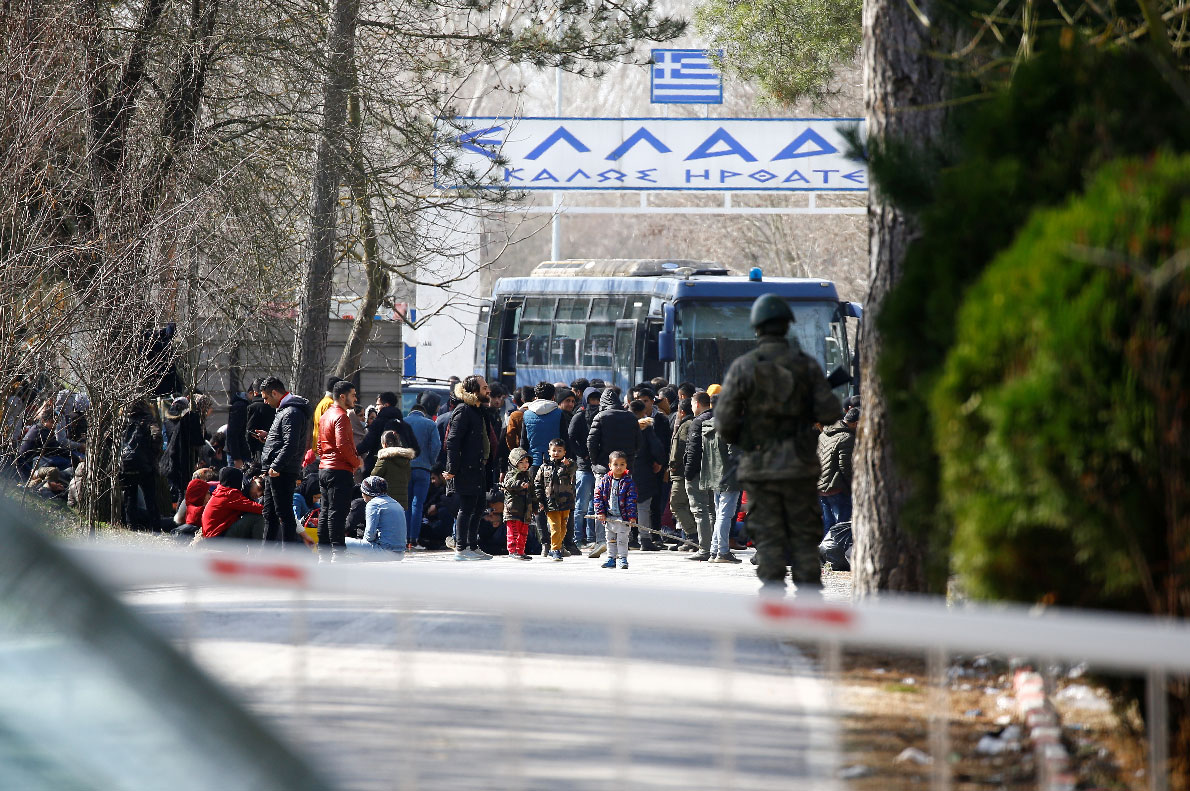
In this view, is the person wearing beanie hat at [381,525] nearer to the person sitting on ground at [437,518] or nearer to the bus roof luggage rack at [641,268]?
the person sitting on ground at [437,518]

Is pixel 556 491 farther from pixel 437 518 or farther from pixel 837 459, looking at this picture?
pixel 837 459

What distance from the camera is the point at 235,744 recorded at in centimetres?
110

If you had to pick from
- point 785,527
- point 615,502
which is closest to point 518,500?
point 615,502

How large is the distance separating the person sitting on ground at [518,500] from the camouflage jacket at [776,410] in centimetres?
537

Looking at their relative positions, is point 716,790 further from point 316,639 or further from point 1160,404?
point 1160,404

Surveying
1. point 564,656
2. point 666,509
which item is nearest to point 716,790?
point 564,656

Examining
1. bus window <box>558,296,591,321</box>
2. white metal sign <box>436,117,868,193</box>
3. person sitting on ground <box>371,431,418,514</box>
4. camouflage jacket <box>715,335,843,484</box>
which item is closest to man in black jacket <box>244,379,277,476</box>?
person sitting on ground <box>371,431,418,514</box>

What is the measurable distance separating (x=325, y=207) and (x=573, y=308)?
831 cm

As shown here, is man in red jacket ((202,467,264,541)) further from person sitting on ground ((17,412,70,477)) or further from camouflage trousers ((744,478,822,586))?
camouflage trousers ((744,478,822,586))

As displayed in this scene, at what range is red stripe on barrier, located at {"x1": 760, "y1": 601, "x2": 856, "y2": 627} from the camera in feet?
6.97

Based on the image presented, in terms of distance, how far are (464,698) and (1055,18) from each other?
15.7ft

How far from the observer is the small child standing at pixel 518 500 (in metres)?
12.9

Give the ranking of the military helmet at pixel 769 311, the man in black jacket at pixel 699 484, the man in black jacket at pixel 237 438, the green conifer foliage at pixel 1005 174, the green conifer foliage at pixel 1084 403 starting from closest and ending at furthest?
the green conifer foliage at pixel 1084 403, the green conifer foliage at pixel 1005 174, the military helmet at pixel 769 311, the man in black jacket at pixel 699 484, the man in black jacket at pixel 237 438

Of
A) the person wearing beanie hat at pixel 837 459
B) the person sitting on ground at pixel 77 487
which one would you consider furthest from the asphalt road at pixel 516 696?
the person sitting on ground at pixel 77 487
